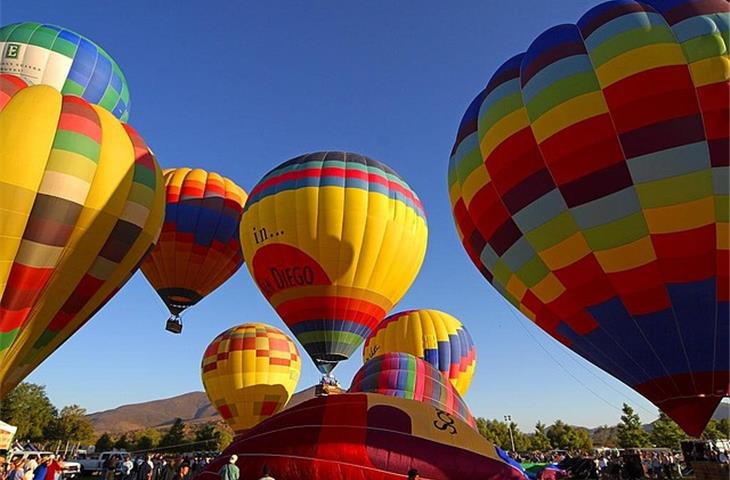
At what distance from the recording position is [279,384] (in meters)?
21.2

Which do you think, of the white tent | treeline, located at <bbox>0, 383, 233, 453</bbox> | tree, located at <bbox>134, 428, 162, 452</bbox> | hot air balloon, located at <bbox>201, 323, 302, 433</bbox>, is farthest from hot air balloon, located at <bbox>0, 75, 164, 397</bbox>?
tree, located at <bbox>134, 428, 162, 452</bbox>

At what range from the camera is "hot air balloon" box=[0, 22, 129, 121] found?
13.9 meters

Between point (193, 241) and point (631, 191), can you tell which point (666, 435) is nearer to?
point (193, 241)

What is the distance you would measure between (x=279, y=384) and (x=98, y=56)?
14330mm

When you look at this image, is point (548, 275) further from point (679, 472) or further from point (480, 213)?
point (679, 472)

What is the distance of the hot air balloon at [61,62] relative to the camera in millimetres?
13883

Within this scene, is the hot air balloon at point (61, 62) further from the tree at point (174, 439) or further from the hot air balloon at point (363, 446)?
the tree at point (174, 439)

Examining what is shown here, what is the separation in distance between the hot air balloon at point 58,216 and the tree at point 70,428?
44896mm

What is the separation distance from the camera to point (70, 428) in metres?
45.7

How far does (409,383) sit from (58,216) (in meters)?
8.19

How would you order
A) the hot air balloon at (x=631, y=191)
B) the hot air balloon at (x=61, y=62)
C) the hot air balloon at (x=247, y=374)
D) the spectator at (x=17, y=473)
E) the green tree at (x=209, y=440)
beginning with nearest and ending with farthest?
the hot air balloon at (x=631, y=191) < the spectator at (x=17, y=473) < the hot air balloon at (x=61, y=62) < the hot air balloon at (x=247, y=374) < the green tree at (x=209, y=440)

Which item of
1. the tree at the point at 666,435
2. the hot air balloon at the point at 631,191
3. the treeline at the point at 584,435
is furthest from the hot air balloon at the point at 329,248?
the tree at the point at 666,435

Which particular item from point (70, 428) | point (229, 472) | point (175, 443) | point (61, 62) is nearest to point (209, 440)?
point (175, 443)

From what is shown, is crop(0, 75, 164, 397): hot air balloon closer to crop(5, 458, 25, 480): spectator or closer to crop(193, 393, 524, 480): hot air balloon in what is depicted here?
crop(5, 458, 25, 480): spectator
